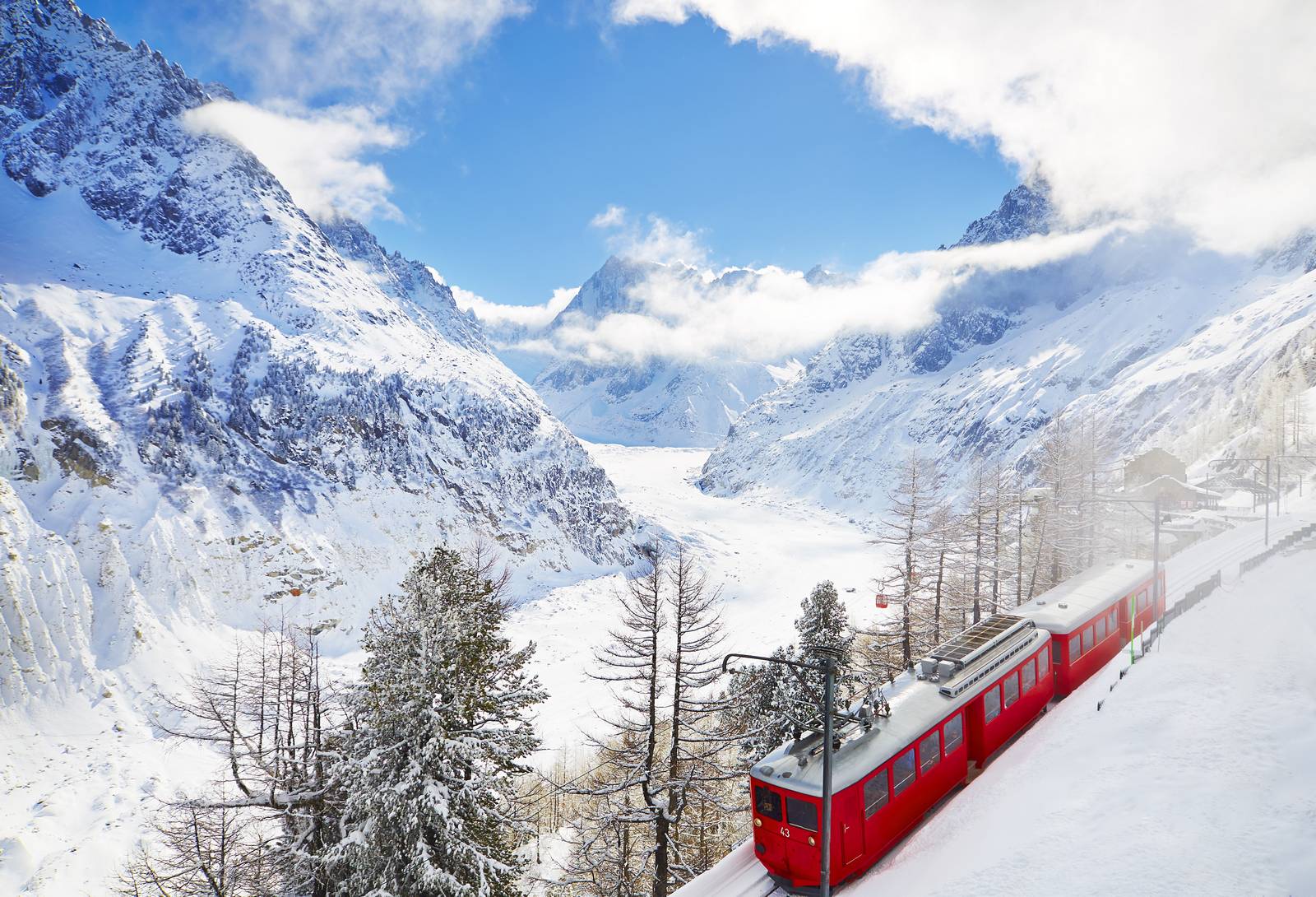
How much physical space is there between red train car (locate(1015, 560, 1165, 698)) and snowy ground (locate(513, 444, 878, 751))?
39.1 feet

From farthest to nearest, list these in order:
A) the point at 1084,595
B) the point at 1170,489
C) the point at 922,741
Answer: the point at 1170,489 → the point at 1084,595 → the point at 922,741

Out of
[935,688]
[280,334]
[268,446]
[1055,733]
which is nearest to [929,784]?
[935,688]

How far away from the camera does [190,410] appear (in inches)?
2453

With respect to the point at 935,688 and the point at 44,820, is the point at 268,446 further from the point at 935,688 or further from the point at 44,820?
the point at 935,688

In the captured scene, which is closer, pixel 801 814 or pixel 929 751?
pixel 801 814

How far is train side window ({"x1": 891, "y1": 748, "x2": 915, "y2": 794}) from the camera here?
12.5m

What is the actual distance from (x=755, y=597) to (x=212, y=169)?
10677 cm

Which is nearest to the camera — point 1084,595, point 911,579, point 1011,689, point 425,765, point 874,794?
point 874,794

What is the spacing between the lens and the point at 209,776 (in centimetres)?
3294

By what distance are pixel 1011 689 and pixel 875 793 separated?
6939 mm

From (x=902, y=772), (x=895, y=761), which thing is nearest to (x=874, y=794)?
(x=895, y=761)

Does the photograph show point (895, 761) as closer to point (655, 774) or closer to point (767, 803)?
point (767, 803)

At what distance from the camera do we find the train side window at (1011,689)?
16234 mm

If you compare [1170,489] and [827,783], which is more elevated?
[1170,489]
